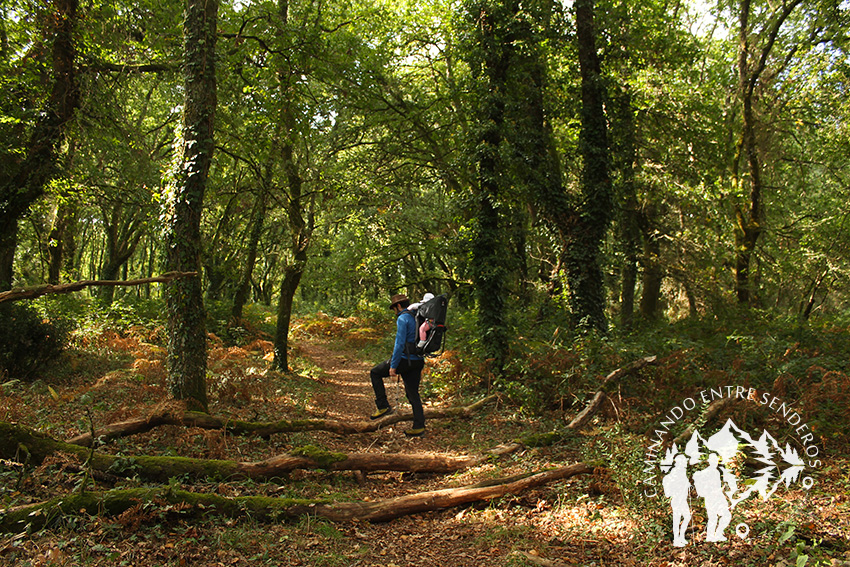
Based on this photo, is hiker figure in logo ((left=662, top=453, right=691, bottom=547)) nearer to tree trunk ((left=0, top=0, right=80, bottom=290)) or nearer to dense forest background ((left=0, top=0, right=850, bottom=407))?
dense forest background ((left=0, top=0, right=850, bottom=407))

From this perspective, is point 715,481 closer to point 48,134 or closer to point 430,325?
point 430,325

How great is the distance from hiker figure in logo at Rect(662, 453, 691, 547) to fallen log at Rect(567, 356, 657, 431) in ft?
8.00

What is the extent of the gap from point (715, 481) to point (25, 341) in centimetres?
1090

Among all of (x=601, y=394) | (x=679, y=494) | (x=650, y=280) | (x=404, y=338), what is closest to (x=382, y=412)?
(x=404, y=338)

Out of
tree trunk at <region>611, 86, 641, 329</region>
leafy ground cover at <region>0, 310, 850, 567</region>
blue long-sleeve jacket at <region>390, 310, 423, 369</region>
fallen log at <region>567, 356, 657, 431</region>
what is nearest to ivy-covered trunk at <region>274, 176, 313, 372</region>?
leafy ground cover at <region>0, 310, 850, 567</region>

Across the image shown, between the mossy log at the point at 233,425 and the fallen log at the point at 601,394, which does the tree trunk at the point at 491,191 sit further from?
the fallen log at the point at 601,394

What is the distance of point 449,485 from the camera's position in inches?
227

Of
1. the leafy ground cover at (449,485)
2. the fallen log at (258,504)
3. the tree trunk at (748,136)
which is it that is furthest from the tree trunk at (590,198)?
the fallen log at (258,504)

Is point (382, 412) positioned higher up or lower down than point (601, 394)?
lower down

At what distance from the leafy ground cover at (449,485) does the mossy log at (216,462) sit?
119mm

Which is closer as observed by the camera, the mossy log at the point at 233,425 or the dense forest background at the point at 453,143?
the mossy log at the point at 233,425

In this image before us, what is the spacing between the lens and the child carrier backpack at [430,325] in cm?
736

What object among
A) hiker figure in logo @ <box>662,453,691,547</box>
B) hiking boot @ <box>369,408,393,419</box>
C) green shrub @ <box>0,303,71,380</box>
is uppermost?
green shrub @ <box>0,303,71,380</box>

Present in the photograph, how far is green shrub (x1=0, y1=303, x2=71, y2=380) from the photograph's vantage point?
839 cm
